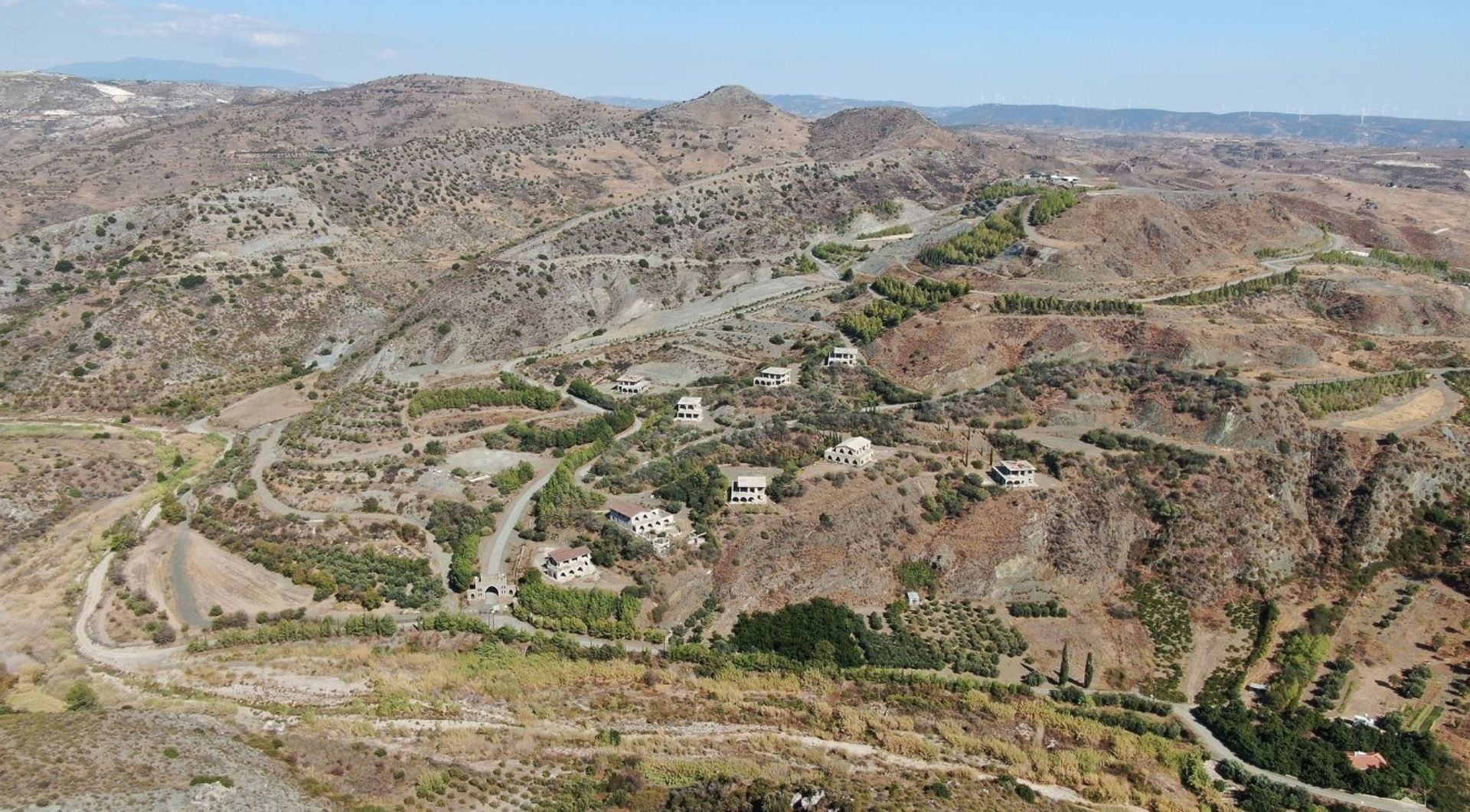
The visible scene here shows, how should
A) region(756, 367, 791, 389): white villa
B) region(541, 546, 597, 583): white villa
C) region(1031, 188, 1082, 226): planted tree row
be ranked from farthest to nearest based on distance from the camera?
region(1031, 188, 1082, 226): planted tree row → region(756, 367, 791, 389): white villa → region(541, 546, 597, 583): white villa

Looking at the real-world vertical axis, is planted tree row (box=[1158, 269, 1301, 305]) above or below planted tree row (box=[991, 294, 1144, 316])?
above

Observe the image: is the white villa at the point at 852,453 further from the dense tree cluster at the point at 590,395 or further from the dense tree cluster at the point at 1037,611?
the dense tree cluster at the point at 590,395

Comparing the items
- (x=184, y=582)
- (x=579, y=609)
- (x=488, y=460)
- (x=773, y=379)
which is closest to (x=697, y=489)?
(x=579, y=609)

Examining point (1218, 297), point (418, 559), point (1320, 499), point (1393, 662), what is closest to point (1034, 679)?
point (1393, 662)

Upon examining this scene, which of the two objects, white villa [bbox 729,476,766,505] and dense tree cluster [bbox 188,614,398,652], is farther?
white villa [bbox 729,476,766,505]

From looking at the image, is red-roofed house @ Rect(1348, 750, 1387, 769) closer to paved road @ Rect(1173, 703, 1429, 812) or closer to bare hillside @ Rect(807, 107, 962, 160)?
paved road @ Rect(1173, 703, 1429, 812)

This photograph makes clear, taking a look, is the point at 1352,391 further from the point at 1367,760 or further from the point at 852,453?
the point at 852,453

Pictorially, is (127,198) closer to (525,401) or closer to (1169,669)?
(525,401)

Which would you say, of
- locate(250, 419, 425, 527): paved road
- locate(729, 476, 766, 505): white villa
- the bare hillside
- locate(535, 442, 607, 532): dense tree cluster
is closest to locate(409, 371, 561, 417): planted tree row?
A: locate(250, 419, 425, 527): paved road
